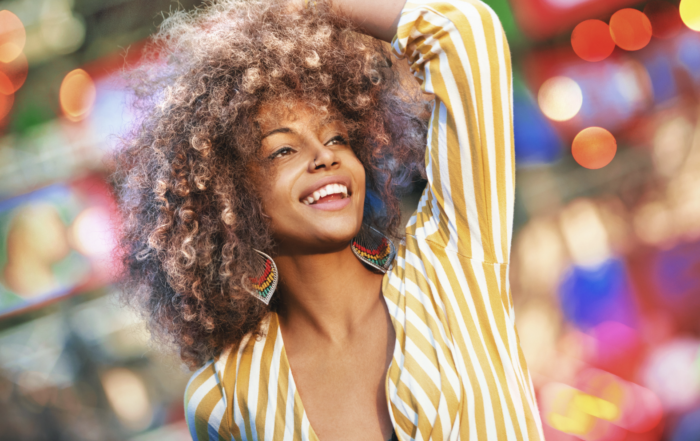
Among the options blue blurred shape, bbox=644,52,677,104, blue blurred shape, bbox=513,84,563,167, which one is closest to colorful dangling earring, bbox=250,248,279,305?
blue blurred shape, bbox=513,84,563,167

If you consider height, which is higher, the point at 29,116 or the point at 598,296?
the point at 29,116

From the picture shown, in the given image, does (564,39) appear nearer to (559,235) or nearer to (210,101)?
(559,235)

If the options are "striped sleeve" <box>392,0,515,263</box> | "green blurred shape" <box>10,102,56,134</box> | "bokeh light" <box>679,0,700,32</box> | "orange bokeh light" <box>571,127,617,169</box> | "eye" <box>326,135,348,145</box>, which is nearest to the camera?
"striped sleeve" <box>392,0,515,263</box>

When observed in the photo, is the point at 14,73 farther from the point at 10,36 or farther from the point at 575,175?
the point at 575,175

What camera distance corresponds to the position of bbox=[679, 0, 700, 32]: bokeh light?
2.04 meters

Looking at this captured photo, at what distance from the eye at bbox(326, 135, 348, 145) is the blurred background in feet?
2.64

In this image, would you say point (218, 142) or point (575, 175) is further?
point (575, 175)

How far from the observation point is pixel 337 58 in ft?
3.84

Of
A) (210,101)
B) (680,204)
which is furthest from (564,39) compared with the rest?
(210,101)

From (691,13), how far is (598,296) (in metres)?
1.29

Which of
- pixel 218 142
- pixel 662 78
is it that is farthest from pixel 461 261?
pixel 662 78

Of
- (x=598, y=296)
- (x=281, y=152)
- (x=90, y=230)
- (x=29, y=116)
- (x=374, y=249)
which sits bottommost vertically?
(x=90, y=230)

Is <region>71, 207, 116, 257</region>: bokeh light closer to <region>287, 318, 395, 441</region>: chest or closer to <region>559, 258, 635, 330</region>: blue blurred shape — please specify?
<region>287, 318, 395, 441</region>: chest

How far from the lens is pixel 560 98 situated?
2.26m
